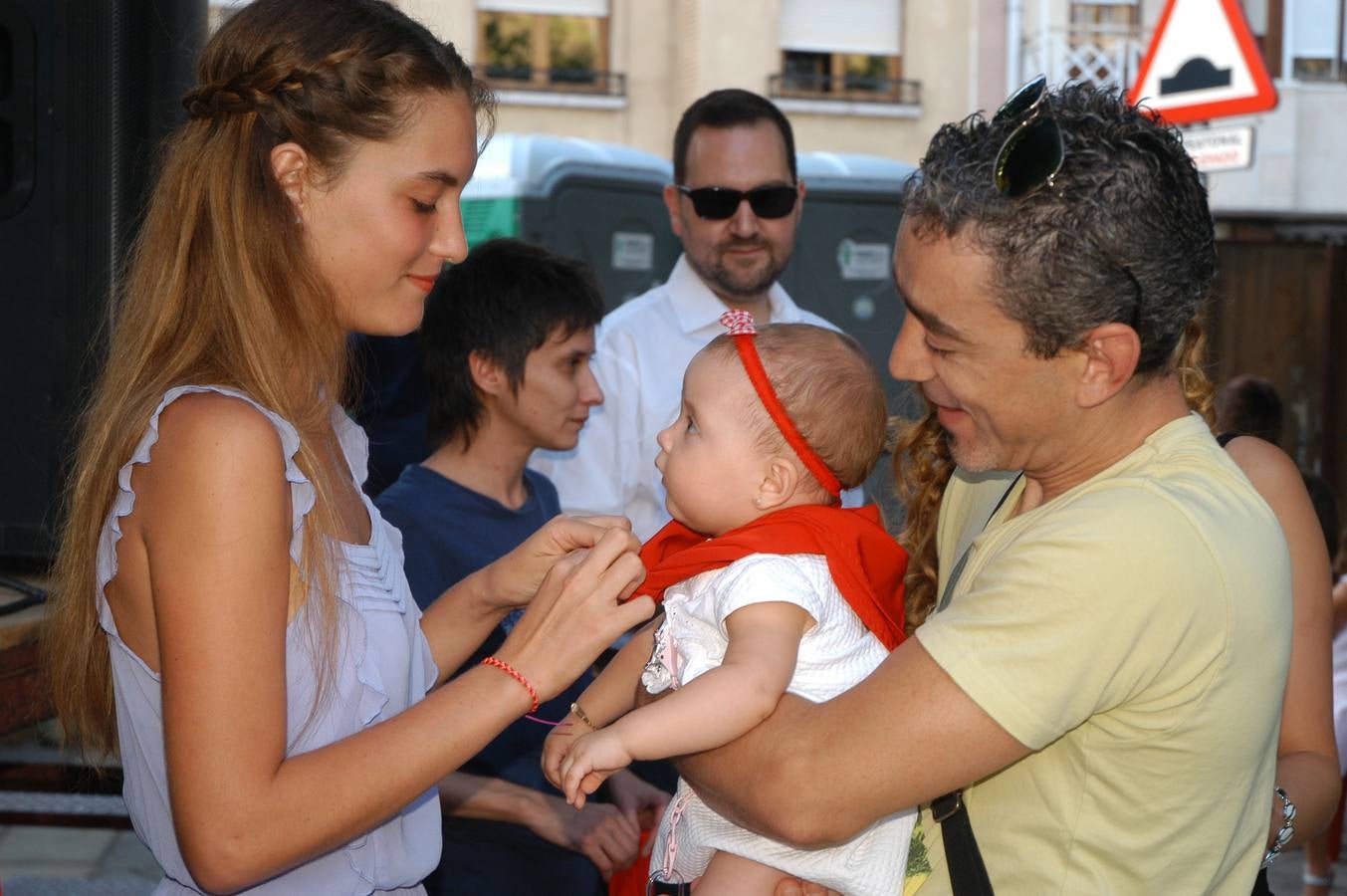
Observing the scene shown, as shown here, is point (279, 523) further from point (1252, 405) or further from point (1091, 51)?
point (1091, 51)

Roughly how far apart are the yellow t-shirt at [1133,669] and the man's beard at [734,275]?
262 cm

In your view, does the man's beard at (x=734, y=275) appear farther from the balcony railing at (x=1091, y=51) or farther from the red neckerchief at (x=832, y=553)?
the balcony railing at (x=1091, y=51)

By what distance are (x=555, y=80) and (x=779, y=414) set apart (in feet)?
45.7

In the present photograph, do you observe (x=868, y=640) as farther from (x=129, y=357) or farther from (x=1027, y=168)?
(x=129, y=357)

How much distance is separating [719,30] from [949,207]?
14424 millimetres

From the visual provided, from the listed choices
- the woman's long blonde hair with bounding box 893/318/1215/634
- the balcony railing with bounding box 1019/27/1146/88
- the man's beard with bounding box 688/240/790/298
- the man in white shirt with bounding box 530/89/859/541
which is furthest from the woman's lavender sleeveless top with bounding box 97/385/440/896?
the balcony railing with bounding box 1019/27/1146/88

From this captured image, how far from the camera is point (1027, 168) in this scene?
5.09 feet

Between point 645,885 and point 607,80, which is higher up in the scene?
point 607,80

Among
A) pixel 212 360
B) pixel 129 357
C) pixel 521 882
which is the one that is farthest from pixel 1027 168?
pixel 521 882

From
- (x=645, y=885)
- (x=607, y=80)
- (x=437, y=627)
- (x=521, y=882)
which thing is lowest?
(x=521, y=882)

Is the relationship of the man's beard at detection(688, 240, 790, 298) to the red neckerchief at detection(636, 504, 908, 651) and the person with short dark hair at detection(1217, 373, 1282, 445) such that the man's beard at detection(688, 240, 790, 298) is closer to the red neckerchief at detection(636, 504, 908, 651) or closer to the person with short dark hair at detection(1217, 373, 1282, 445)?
the person with short dark hair at detection(1217, 373, 1282, 445)

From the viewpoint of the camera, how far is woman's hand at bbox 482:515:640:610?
203 cm

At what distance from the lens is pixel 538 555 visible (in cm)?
207

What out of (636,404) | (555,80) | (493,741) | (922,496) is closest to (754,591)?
(922,496)
